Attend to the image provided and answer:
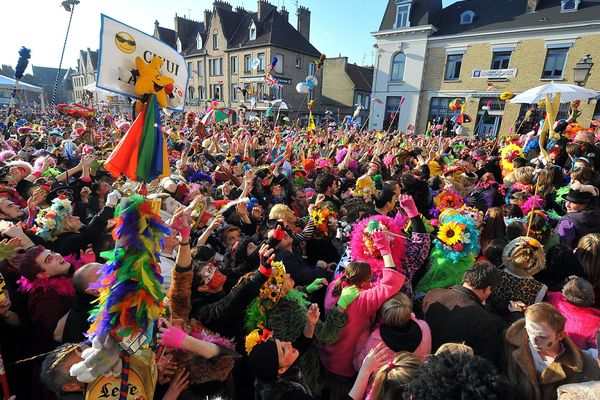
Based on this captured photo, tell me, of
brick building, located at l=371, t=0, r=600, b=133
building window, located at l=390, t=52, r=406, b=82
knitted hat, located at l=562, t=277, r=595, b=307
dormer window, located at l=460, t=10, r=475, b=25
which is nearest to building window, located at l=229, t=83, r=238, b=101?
brick building, located at l=371, t=0, r=600, b=133

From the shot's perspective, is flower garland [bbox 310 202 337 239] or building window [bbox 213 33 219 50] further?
building window [bbox 213 33 219 50]

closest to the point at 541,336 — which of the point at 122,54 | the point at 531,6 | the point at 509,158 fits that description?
the point at 122,54

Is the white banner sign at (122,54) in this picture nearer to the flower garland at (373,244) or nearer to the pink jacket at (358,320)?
the flower garland at (373,244)

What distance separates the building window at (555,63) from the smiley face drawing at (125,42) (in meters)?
28.7

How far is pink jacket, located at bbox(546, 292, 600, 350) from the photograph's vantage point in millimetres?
2240

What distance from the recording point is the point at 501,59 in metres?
24.3

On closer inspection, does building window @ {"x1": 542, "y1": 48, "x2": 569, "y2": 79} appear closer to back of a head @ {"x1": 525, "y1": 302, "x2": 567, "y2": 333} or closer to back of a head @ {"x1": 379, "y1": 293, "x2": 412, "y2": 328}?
back of a head @ {"x1": 525, "y1": 302, "x2": 567, "y2": 333}

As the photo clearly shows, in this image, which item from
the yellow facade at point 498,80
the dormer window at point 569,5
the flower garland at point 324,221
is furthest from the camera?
the dormer window at point 569,5

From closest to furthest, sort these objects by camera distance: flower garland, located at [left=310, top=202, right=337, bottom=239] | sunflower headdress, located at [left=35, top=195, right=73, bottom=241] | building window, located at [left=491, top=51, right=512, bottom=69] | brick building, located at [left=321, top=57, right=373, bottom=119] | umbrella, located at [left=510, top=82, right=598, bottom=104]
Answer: sunflower headdress, located at [left=35, top=195, right=73, bottom=241], flower garland, located at [left=310, top=202, right=337, bottom=239], umbrella, located at [left=510, top=82, right=598, bottom=104], building window, located at [left=491, top=51, right=512, bottom=69], brick building, located at [left=321, top=57, right=373, bottom=119]

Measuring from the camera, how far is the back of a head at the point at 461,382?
1.22m

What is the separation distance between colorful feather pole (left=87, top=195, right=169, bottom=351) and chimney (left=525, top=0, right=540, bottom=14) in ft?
104

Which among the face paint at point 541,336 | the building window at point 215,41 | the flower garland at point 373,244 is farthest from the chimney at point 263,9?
the face paint at point 541,336

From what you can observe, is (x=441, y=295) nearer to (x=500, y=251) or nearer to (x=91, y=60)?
(x=500, y=251)

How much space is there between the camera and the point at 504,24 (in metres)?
23.9
